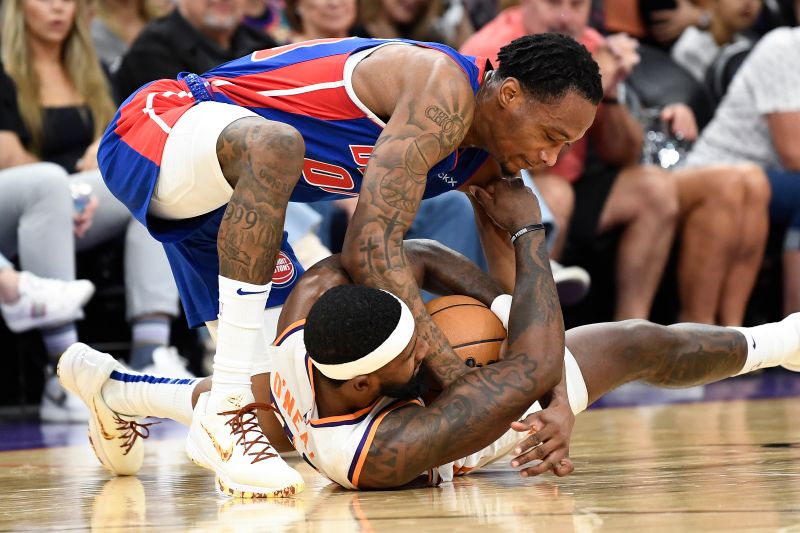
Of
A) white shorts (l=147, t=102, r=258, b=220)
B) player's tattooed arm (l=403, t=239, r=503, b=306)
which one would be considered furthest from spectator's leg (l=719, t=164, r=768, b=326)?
white shorts (l=147, t=102, r=258, b=220)

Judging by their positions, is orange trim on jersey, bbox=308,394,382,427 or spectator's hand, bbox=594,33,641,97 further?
spectator's hand, bbox=594,33,641,97

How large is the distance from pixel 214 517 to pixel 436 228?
363cm

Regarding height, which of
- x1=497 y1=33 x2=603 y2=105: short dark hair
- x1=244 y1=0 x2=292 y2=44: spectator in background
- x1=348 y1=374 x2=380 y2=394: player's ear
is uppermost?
x1=497 y1=33 x2=603 y2=105: short dark hair

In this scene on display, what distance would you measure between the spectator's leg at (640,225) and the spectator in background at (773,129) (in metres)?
0.53

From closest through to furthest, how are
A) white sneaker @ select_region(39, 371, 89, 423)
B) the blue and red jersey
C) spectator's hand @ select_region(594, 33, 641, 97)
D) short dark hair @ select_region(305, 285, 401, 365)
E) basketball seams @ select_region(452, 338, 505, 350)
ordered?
short dark hair @ select_region(305, 285, 401, 365) < basketball seams @ select_region(452, 338, 505, 350) < the blue and red jersey < white sneaker @ select_region(39, 371, 89, 423) < spectator's hand @ select_region(594, 33, 641, 97)

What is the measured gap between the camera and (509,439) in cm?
314

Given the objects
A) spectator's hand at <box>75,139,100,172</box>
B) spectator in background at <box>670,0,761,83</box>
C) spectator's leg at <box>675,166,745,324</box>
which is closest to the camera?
spectator's hand at <box>75,139,100,172</box>

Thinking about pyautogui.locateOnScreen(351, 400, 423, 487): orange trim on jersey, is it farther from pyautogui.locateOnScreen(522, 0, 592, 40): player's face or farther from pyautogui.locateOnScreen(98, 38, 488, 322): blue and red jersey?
pyautogui.locateOnScreen(522, 0, 592, 40): player's face

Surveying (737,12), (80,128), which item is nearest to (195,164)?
(80,128)

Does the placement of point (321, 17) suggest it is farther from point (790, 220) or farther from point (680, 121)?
point (790, 220)

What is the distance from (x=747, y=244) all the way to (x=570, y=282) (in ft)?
4.66

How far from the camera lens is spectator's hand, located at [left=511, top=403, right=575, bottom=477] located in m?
2.93

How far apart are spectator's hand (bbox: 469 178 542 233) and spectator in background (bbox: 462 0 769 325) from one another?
2.99 meters

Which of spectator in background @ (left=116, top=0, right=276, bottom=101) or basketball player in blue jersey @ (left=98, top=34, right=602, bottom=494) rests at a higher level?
basketball player in blue jersey @ (left=98, top=34, right=602, bottom=494)
